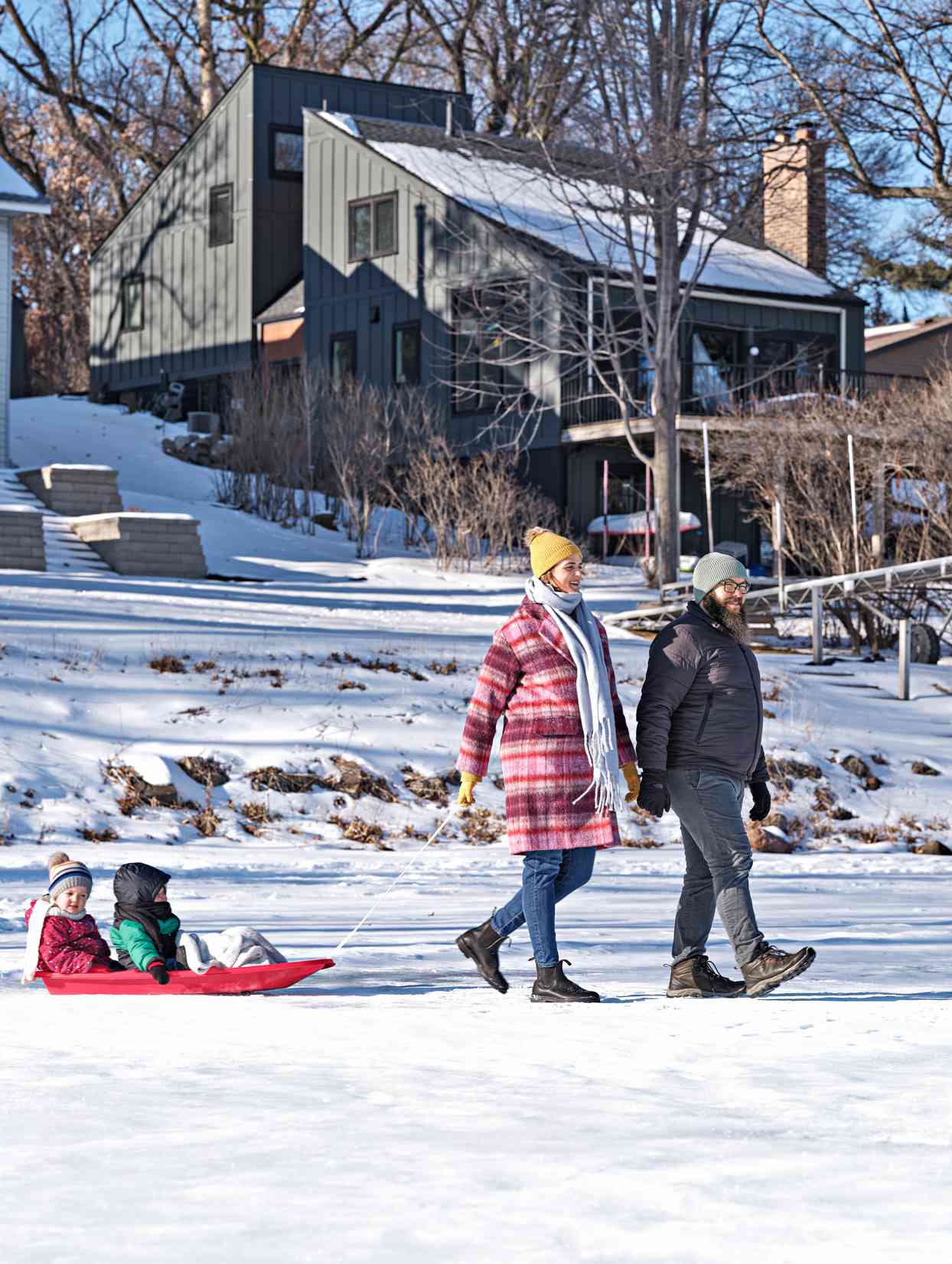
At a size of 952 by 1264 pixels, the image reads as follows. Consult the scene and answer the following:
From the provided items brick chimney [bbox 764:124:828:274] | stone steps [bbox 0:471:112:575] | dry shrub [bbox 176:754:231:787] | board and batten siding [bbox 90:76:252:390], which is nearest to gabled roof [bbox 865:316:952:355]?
brick chimney [bbox 764:124:828:274]

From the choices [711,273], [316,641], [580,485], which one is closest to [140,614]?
[316,641]

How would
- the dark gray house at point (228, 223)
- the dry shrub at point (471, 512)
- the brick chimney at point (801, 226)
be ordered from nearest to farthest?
the dry shrub at point (471, 512) → the brick chimney at point (801, 226) → the dark gray house at point (228, 223)

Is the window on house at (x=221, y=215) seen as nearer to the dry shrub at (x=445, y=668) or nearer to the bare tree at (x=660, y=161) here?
the bare tree at (x=660, y=161)

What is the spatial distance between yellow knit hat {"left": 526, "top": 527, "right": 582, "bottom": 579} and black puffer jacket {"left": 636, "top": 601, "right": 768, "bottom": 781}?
47cm

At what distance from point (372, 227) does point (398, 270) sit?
1.32 m

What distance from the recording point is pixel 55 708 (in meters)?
13.8

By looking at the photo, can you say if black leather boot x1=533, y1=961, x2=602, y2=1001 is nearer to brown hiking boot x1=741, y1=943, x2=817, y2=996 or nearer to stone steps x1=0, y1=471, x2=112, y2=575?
brown hiking boot x1=741, y1=943, x2=817, y2=996

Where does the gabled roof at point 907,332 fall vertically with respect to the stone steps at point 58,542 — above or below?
above

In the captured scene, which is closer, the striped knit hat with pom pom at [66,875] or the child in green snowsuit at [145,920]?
the child in green snowsuit at [145,920]

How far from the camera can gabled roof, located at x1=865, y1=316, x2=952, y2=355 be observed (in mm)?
45125

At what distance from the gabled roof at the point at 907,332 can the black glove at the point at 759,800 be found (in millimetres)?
38243

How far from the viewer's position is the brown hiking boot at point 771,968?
6.51m

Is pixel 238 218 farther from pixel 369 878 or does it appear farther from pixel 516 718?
pixel 516 718

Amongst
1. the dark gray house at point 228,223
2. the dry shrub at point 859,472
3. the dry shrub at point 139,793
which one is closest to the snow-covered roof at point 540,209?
the dark gray house at point 228,223
